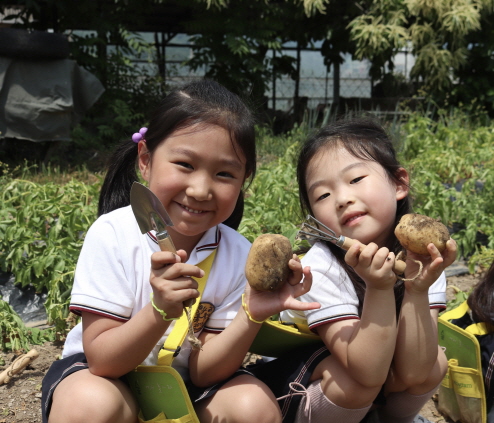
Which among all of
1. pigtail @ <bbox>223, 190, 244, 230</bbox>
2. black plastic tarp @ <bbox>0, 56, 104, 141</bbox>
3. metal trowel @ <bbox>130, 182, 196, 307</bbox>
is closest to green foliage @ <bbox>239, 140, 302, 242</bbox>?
pigtail @ <bbox>223, 190, 244, 230</bbox>

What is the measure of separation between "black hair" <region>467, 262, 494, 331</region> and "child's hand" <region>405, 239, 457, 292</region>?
66cm

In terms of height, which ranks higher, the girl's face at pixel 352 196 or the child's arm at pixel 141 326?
the girl's face at pixel 352 196

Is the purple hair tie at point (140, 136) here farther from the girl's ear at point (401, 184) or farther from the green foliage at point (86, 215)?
the green foliage at point (86, 215)

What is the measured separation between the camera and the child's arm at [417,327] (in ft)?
5.08

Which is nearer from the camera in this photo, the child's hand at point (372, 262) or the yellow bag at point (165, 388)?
the child's hand at point (372, 262)

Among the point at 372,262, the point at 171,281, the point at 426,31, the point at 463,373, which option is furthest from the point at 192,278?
the point at 426,31

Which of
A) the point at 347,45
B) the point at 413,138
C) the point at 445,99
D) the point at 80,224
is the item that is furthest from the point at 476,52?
the point at 80,224

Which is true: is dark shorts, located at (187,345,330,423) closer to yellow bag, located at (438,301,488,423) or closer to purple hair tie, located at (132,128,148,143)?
yellow bag, located at (438,301,488,423)

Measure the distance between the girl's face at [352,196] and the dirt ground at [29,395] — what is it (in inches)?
34.0

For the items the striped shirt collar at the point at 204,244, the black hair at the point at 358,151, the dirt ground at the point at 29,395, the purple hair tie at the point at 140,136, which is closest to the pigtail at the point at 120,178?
the purple hair tie at the point at 140,136

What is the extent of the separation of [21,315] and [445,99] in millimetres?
6840

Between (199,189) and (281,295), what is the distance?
357 mm

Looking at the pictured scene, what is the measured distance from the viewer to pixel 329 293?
1.76 meters

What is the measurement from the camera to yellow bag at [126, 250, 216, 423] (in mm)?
1563
